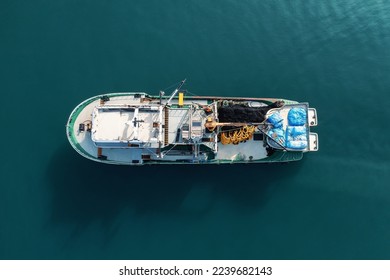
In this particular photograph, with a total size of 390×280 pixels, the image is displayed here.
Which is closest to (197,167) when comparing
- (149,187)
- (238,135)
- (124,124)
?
(149,187)

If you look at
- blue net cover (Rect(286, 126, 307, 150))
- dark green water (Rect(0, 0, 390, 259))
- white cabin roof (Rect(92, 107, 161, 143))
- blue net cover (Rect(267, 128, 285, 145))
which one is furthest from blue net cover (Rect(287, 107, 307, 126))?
white cabin roof (Rect(92, 107, 161, 143))

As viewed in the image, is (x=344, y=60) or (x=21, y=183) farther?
(x=344, y=60)

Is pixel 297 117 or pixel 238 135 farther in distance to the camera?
pixel 297 117

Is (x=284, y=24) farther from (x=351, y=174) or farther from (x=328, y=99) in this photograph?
(x=351, y=174)

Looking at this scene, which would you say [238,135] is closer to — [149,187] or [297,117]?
[297,117]

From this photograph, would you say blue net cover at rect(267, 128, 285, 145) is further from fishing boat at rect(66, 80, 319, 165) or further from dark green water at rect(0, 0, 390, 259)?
dark green water at rect(0, 0, 390, 259)

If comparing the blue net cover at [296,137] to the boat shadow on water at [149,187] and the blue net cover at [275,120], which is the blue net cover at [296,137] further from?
the boat shadow on water at [149,187]

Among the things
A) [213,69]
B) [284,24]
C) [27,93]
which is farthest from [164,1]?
[27,93]
